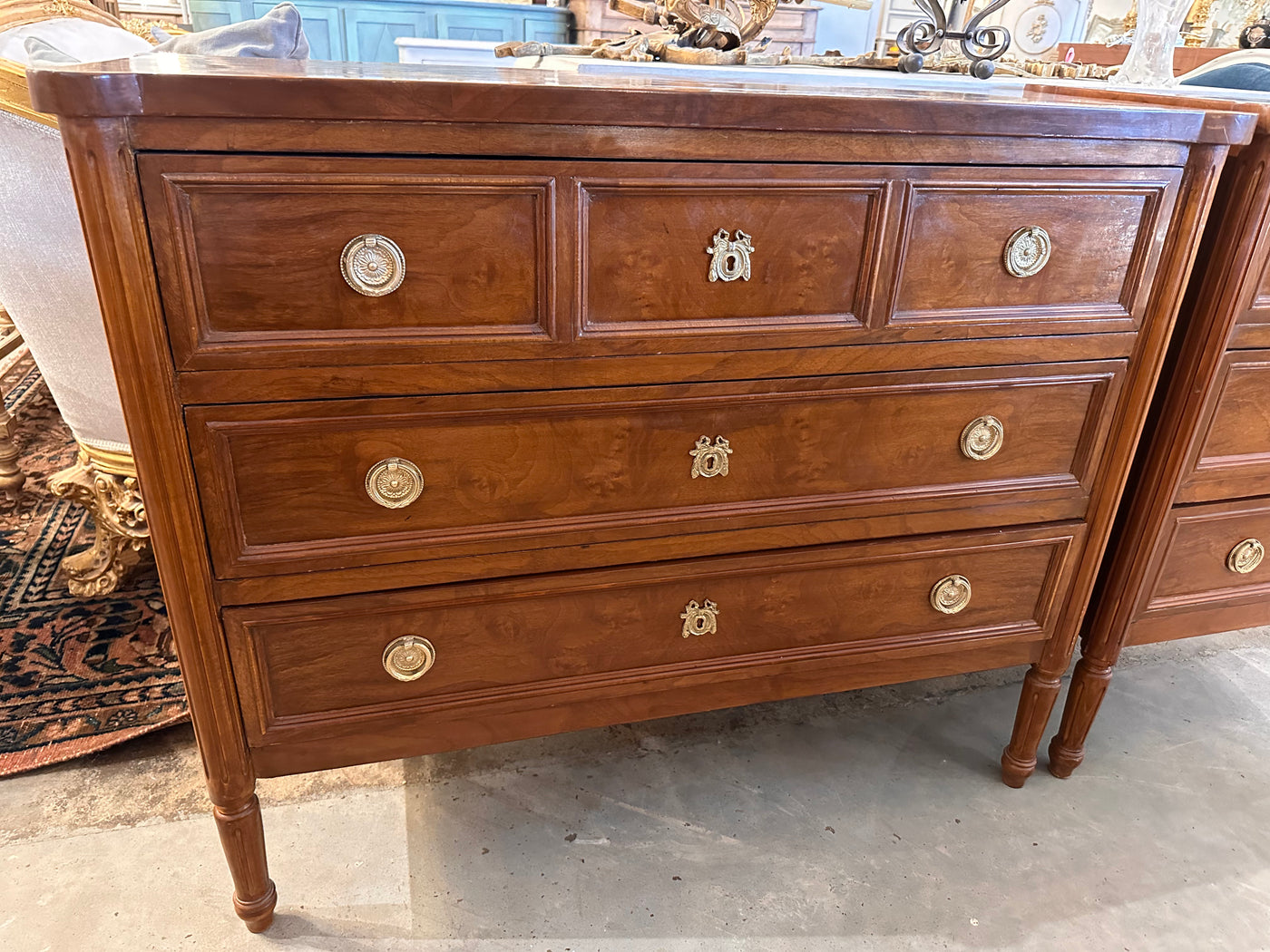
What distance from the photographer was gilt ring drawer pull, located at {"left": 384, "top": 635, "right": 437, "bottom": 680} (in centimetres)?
101

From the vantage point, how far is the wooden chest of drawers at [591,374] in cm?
79

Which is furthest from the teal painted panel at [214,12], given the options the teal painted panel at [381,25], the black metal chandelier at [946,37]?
the black metal chandelier at [946,37]

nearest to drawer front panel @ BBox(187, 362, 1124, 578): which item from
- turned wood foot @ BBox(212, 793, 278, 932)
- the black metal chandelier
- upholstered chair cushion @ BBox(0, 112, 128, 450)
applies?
turned wood foot @ BBox(212, 793, 278, 932)

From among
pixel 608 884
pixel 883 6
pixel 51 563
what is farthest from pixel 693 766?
pixel 883 6

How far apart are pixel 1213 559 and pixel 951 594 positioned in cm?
46

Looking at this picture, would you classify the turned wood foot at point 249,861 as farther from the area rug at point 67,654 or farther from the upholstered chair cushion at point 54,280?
the upholstered chair cushion at point 54,280

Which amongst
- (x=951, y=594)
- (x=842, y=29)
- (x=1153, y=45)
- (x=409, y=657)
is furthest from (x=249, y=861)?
(x=842, y=29)

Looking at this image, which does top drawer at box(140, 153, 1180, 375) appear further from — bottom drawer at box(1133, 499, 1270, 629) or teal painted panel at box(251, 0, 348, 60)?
teal painted panel at box(251, 0, 348, 60)

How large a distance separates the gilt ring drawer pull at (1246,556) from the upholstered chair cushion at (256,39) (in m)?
1.59

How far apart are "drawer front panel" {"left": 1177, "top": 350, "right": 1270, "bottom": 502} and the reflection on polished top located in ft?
1.11

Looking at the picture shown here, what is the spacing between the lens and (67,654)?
1.60 m

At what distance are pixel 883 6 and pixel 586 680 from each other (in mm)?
3878

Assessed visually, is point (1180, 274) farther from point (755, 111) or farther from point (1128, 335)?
point (755, 111)

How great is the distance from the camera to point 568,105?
796 millimetres
